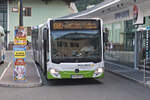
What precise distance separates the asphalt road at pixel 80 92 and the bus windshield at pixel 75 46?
46.1 inches

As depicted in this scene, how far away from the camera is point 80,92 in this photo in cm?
1071

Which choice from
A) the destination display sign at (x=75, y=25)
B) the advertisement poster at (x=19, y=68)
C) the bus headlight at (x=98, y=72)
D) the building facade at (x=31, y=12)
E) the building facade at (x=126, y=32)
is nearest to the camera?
the destination display sign at (x=75, y=25)

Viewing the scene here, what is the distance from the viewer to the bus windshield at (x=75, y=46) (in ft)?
39.1

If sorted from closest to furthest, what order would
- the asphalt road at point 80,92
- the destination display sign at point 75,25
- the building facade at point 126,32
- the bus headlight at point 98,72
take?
the asphalt road at point 80,92
the destination display sign at point 75,25
the bus headlight at point 98,72
the building facade at point 126,32

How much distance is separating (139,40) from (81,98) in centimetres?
1020

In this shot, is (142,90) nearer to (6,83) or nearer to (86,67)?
(86,67)

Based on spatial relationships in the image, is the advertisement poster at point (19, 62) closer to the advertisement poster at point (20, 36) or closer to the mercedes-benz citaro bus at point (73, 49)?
the advertisement poster at point (20, 36)

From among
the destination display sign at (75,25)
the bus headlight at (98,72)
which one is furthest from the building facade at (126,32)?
the bus headlight at (98,72)

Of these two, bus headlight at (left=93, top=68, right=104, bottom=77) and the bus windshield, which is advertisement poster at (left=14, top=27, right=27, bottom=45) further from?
bus headlight at (left=93, top=68, right=104, bottom=77)

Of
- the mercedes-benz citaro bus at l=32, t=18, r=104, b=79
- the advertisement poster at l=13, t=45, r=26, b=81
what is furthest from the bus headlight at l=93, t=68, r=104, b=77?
the advertisement poster at l=13, t=45, r=26, b=81

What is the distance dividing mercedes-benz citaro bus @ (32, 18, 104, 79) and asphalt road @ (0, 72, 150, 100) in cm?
60

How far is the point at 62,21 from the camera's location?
1223 cm

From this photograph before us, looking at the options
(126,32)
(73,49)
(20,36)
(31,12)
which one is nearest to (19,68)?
(20,36)

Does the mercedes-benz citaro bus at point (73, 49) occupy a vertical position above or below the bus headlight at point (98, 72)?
above
